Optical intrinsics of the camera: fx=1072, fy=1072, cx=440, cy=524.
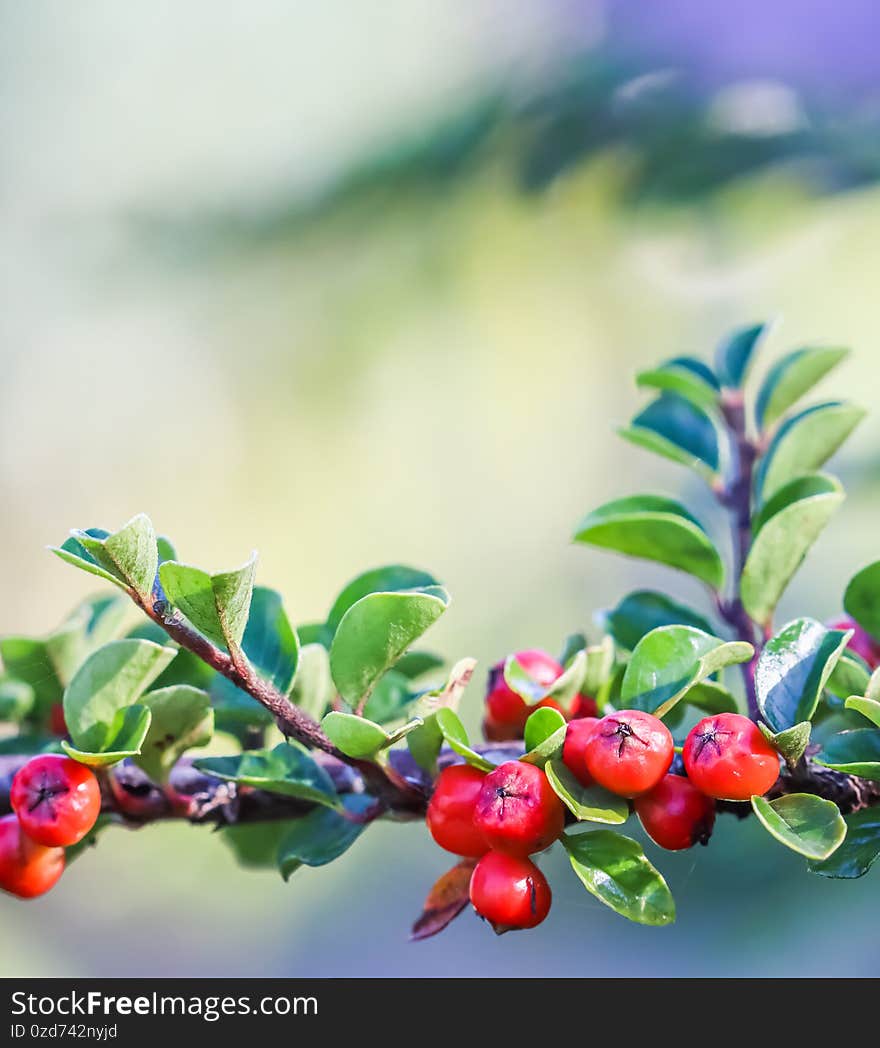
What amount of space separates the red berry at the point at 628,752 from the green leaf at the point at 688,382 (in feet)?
1.04

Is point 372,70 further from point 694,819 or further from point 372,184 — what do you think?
point 694,819

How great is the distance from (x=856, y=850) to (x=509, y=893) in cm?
15

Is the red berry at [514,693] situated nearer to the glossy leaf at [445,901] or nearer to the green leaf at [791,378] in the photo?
the glossy leaf at [445,901]

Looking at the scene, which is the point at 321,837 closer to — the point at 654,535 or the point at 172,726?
the point at 172,726

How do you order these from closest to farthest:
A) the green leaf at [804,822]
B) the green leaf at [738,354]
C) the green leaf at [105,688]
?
the green leaf at [804,822], the green leaf at [105,688], the green leaf at [738,354]

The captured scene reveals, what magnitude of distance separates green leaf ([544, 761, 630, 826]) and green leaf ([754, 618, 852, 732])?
0.07m

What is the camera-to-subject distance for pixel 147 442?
254 cm

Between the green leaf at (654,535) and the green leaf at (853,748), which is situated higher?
the green leaf at (654,535)

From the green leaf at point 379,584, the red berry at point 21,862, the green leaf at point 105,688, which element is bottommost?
the red berry at point 21,862

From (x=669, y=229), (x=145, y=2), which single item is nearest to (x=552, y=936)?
(x=669, y=229)

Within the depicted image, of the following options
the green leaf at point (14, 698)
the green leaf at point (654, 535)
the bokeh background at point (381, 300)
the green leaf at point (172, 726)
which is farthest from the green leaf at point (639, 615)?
the bokeh background at point (381, 300)

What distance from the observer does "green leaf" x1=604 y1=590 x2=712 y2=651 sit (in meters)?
0.65

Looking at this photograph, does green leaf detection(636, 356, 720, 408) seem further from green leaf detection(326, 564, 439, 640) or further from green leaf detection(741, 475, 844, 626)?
green leaf detection(326, 564, 439, 640)

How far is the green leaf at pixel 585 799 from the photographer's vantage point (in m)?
0.44
